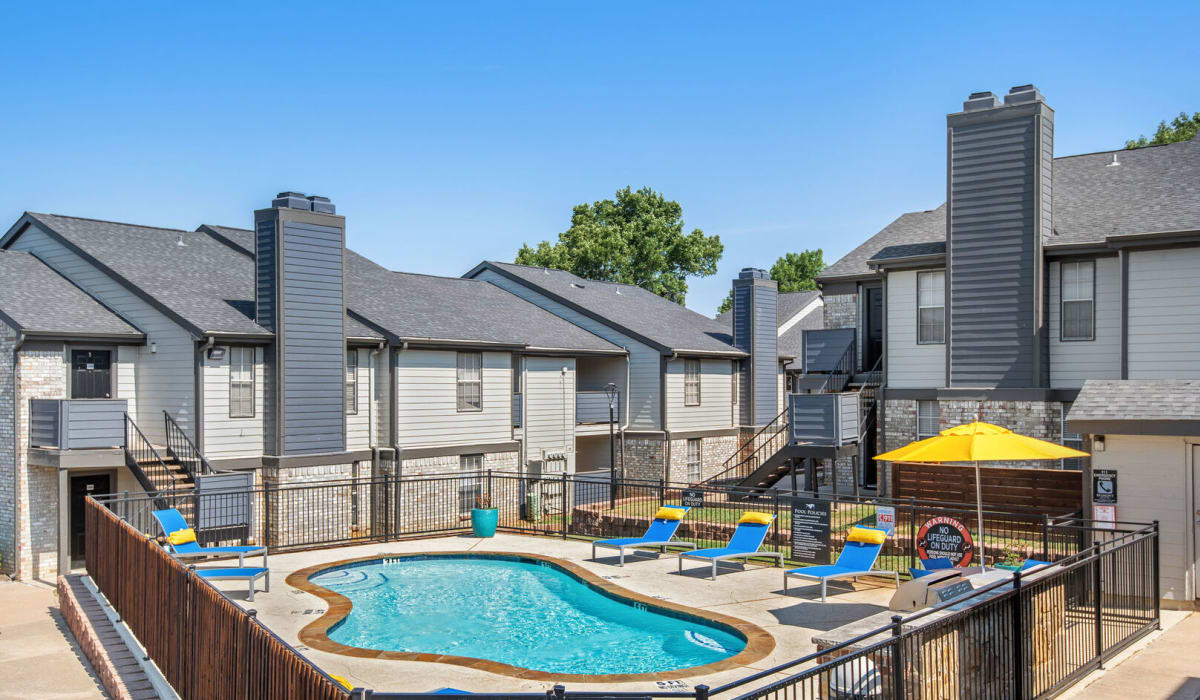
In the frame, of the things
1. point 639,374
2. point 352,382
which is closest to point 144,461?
point 352,382

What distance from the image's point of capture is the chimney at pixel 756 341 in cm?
3528

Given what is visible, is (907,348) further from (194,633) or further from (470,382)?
(194,633)

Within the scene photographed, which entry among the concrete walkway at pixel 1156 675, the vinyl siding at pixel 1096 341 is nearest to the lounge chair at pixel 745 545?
the concrete walkway at pixel 1156 675

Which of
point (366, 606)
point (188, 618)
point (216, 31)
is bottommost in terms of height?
point (366, 606)

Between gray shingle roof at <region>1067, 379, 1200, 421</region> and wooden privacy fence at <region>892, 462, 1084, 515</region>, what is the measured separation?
2635mm

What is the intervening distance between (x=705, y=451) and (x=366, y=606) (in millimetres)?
20815

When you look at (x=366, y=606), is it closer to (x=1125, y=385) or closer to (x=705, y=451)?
(x=1125, y=385)

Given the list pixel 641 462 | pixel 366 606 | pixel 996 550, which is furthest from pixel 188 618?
A: pixel 641 462

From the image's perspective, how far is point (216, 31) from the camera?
784 inches

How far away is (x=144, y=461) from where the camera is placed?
20500 mm

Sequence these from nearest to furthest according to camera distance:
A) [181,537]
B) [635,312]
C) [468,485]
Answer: [181,537] → [468,485] → [635,312]

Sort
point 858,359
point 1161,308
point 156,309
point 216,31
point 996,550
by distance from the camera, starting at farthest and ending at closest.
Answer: point 858,359
point 156,309
point 216,31
point 1161,308
point 996,550

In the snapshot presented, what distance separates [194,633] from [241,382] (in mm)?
14074

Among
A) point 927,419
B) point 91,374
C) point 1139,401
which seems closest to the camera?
point 1139,401
